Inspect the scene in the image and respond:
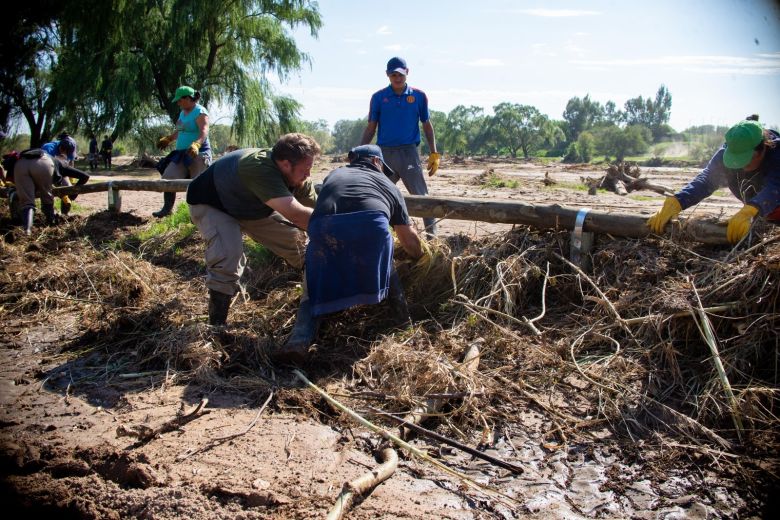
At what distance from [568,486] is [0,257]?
6611 mm

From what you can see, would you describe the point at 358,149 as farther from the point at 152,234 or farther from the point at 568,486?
the point at 152,234

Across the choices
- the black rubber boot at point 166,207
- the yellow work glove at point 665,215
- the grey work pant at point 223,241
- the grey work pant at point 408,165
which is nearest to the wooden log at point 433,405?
the yellow work glove at point 665,215

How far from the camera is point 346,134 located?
94625 mm

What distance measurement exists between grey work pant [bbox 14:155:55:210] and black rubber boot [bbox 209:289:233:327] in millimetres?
4880

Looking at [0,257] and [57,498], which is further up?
[0,257]

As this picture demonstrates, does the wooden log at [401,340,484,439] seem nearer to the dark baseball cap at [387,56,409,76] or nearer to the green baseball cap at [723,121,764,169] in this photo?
the green baseball cap at [723,121,764,169]

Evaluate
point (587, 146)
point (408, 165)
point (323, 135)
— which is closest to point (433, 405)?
point (408, 165)

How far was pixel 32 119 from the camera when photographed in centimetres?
2406

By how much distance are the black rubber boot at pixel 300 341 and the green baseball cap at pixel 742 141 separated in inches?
124

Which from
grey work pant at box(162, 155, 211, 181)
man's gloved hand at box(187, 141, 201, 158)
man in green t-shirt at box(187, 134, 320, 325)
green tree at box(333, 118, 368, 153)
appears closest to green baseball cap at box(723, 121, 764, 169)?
man in green t-shirt at box(187, 134, 320, 325)

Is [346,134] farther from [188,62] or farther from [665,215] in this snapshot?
[665,215]

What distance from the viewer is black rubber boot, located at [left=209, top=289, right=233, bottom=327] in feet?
14.5

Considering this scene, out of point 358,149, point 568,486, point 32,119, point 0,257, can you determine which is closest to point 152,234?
point 0,257

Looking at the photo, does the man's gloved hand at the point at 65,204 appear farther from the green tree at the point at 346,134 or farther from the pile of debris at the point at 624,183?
the green tree at the point at 346,134
